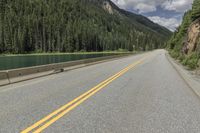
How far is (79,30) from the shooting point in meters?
112

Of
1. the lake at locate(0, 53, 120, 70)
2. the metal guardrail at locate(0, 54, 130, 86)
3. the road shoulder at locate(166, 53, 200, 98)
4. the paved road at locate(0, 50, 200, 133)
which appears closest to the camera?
the paved road at locate(0, 50, 200, 133)

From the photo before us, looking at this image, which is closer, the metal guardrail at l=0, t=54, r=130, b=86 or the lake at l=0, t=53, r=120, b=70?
the metal guardrail at l=0, t=54, r=130, b=86

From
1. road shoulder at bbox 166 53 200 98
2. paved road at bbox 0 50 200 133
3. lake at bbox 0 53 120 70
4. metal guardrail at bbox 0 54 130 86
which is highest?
metal guardrail at bbox 0 54 130 86

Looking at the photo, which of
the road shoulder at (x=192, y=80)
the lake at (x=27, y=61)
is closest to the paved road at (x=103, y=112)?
the road shoulder at (x=192, y=80)

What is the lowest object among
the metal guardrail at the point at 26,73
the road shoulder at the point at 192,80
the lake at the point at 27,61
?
the lake at the point at 27,61

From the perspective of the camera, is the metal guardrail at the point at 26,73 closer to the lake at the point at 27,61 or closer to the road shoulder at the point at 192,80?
the road shoulder at the point at 192,80

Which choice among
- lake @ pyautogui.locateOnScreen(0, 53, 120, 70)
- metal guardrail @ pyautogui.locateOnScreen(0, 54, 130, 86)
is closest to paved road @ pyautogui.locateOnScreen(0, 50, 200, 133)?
metal guardrail @ pyautogui.locateOnScreen(0, 54, 130, 86)

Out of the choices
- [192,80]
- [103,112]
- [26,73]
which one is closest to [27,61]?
[26,73]

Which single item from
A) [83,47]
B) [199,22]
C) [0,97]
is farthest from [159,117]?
[83,47]

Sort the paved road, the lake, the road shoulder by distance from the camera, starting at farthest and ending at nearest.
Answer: the lake → the road shoulder → the paved road

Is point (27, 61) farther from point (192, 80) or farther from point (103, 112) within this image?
point (103, 112)

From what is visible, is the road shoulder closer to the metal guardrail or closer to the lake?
the metal guardrail

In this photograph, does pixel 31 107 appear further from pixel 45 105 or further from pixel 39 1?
pixel 39 1

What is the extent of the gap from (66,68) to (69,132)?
526 inches
